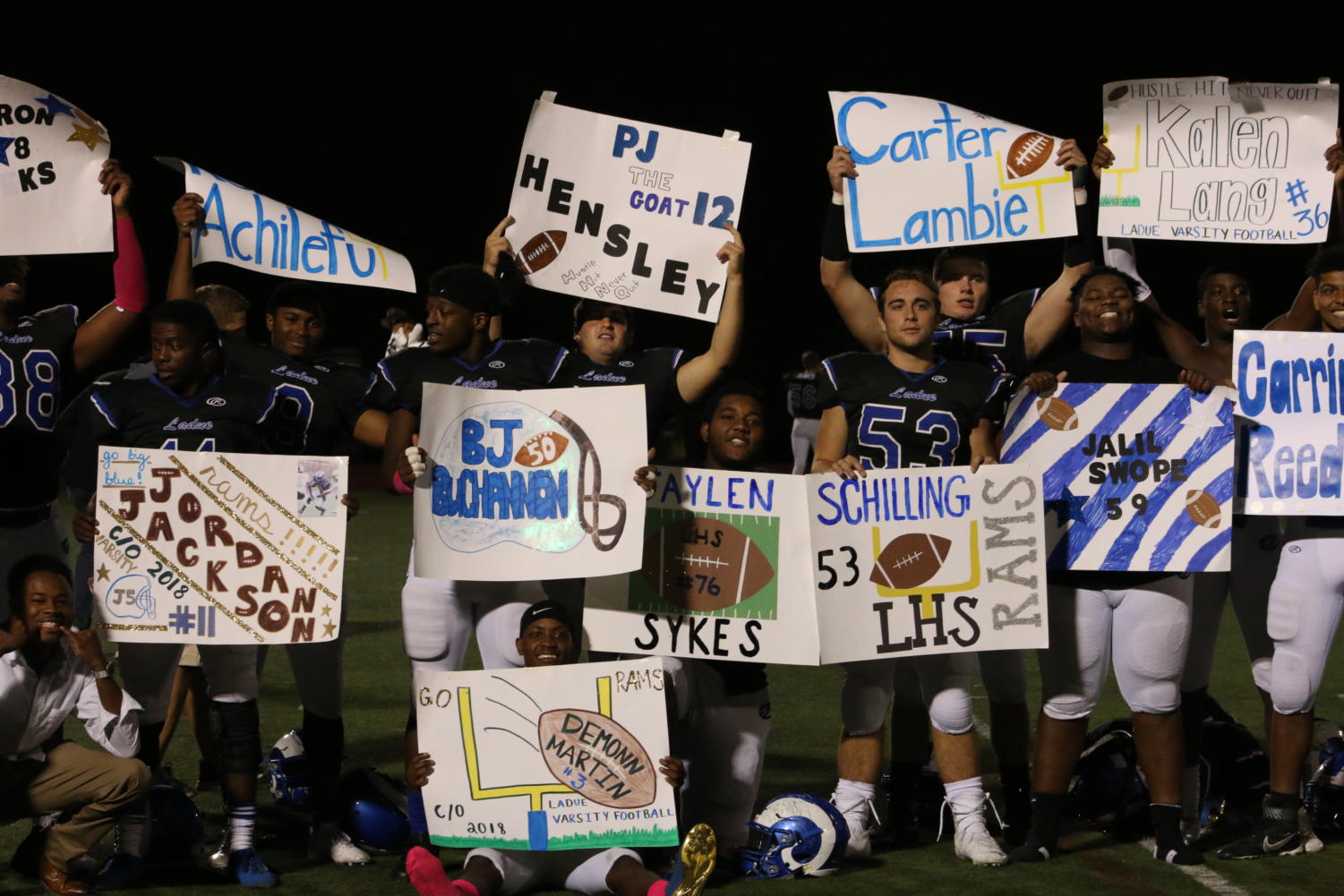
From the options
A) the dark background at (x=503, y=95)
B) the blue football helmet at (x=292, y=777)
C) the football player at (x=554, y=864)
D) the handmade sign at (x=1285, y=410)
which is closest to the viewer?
the football player at (x=554, y=864)

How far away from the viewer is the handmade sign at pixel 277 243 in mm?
5926

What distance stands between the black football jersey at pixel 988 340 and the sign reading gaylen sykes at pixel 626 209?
31.6 inches

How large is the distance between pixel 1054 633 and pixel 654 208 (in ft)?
6.79

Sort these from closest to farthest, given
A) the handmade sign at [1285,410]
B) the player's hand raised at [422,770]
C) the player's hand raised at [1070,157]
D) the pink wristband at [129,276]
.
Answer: the player's hand raised at [422,770] < the handmade sign at [1285,410] < the pink wristband at [129,276] < the player's hand raised at [1070,157]

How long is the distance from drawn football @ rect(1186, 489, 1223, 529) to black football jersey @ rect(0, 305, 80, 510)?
371 cm

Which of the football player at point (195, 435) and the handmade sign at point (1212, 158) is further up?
the handmade sign at point (1212, 158)

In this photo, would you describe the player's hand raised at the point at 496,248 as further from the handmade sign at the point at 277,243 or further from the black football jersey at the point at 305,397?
the black football jersey at the point at 305,397

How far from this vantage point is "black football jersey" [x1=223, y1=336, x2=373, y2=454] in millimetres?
5621

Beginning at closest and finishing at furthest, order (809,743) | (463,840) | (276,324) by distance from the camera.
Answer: (463,840) → (276,324) → (809,743)

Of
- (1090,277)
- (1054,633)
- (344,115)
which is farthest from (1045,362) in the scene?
(344,115)

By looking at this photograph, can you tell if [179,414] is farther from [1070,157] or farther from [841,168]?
[1070,157]

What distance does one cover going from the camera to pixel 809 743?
716 cm

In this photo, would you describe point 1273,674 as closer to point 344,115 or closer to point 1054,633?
point 1054,633

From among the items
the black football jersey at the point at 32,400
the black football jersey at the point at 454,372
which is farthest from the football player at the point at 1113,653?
the black football jersey at the point at 32,400
